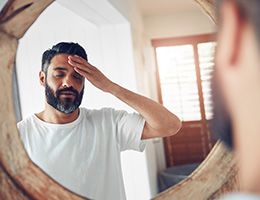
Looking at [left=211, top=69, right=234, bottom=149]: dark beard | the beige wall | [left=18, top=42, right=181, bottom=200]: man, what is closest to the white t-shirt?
[left=18, top=42, right=181, bottom=200]: man

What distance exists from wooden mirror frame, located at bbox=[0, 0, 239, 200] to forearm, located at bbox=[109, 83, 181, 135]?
0.07 m

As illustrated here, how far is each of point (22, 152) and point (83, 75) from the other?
0.16 meters

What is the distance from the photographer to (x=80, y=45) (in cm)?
56

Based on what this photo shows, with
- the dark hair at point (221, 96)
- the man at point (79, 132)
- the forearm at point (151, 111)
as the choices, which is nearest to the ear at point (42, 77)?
the man at point (79, 132)

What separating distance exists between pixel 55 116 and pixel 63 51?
10 cm

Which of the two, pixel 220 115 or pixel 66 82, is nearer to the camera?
pixel 220 115

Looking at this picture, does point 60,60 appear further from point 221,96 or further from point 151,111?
point 221,96

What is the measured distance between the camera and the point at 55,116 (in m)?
0.57

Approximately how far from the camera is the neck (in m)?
0.57

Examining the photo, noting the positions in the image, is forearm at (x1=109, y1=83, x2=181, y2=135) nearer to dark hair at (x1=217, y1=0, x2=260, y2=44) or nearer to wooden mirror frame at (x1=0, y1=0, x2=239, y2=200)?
wooden mirror frame at (x1=0, y1=0, x2=239, y2=200)

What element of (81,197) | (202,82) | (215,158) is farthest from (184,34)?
(81,197)

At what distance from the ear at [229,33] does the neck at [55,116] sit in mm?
330

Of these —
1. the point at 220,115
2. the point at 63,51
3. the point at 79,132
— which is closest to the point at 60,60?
the point at 63,51

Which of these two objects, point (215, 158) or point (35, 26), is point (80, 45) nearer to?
point (35, 26)
